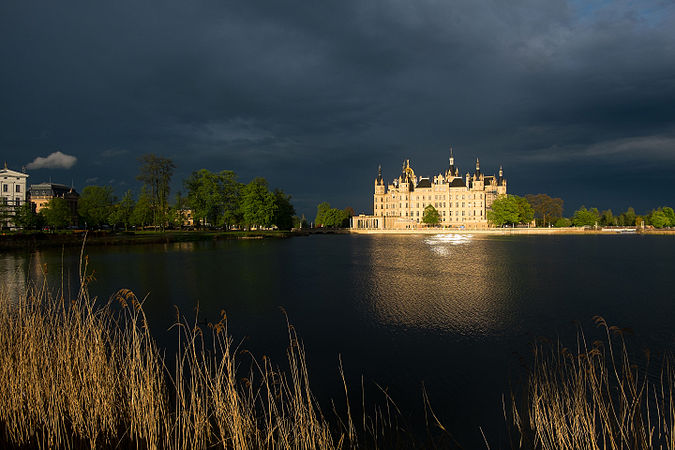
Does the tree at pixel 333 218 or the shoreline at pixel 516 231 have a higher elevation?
the tree at pixel 333 218

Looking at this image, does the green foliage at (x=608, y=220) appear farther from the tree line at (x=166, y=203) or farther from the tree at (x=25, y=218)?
the tree at (x=25, y=218)

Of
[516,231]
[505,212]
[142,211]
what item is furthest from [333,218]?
[142,211]

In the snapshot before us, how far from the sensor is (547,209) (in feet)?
453

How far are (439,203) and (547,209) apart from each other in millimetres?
43712

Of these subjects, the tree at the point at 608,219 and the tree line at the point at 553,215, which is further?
the tree at the point at 608,219

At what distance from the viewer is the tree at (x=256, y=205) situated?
68000 millimetres

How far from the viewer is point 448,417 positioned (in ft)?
24.0

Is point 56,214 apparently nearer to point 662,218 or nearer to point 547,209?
point 547,209

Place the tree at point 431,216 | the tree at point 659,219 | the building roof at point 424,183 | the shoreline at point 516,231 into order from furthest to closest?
the building roof at point 424,183
the tree at point 659,219
the tree at point 431,216
the shoreline at point 516,231

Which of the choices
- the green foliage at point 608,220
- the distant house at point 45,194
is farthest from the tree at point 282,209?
the green foliage at point 608,220

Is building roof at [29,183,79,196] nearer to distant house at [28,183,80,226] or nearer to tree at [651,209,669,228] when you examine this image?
A: distant house at [28,183,80,226]

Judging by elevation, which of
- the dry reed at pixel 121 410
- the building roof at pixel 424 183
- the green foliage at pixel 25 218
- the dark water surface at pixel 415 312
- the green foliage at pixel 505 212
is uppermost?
the building roof at pixel 424 183

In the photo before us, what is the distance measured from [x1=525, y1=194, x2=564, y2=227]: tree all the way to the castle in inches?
785

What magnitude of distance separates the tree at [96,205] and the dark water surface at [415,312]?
41.5 meters
